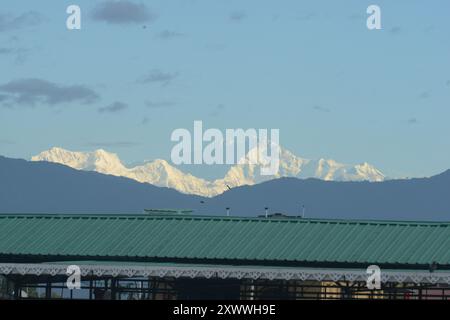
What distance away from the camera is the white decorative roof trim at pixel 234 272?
66.6 m

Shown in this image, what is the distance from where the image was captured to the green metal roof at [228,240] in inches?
2707

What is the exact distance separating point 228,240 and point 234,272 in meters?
3.29

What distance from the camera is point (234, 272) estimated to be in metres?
68.4

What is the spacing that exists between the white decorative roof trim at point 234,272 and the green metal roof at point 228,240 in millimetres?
871

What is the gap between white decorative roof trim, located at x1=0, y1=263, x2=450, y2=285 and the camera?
219 ft

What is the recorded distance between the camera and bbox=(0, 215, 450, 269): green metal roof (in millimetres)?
68750

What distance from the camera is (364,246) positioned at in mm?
69438

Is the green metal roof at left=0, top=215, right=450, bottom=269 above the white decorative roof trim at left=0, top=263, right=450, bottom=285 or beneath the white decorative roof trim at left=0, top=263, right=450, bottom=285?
above

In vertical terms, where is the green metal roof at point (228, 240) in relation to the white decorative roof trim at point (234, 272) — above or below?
above

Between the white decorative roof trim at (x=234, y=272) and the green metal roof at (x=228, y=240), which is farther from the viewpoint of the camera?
the green metal roof at (x=228, y=240)

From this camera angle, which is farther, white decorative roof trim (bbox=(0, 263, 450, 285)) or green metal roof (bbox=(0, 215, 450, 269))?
green metal roof (bbox=(0, 215, 450, 269))

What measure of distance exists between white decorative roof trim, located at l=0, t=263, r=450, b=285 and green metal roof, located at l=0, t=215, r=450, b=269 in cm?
87
